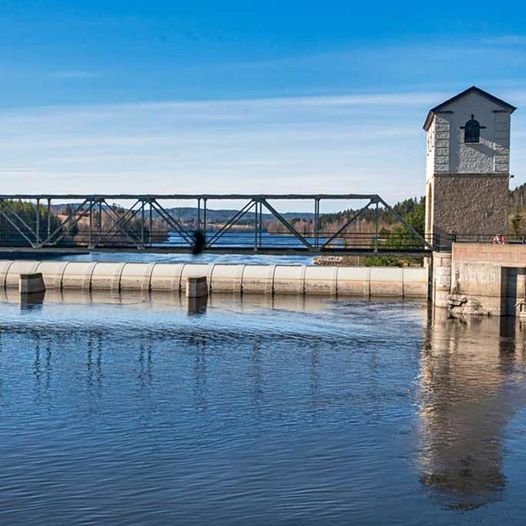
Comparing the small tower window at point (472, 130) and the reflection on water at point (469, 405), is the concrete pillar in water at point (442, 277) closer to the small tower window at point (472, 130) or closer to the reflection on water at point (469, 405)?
the reflection on water at point (469, 405)

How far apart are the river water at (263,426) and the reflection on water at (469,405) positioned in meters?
0.08

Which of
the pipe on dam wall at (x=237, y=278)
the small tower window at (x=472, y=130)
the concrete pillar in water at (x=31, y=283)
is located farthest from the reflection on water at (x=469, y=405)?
the concrete pillar in water at (x=31, y=283)

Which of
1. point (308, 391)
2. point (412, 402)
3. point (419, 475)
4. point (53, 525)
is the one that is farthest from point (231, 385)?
point (53, 525)

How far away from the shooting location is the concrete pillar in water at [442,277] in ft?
180

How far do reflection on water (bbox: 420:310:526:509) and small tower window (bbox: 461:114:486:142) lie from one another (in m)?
17.4

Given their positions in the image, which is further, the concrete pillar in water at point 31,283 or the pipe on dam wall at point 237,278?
the concrete pillar in water at point 31,283

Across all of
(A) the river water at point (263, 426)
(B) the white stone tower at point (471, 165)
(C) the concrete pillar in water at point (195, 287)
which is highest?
(B) the white stone tower at point (471, 165)

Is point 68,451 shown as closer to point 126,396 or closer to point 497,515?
point 126,396

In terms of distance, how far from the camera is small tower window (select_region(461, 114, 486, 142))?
2322 inches

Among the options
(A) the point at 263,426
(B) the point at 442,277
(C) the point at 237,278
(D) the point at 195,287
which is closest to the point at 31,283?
(D) the point at 195,287

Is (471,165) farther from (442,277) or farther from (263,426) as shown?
(263,426)

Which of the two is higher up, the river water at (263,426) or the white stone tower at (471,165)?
the white stone tower at (471,165)

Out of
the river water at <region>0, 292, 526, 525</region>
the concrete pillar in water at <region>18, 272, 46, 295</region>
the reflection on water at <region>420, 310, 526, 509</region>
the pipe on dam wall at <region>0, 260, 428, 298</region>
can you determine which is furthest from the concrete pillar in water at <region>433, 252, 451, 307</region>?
the concrete pillar in water at <region>18, 272, 46, 295</region>

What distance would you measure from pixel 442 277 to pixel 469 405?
27423mm
